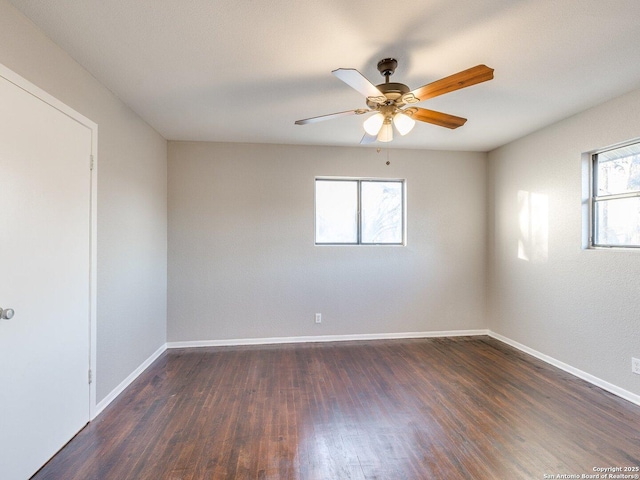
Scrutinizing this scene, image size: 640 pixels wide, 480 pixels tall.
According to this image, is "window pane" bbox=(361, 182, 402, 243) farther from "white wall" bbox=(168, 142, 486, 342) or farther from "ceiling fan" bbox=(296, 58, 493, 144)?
"ceiling fan" bbox=(296, 58, 493, 144)

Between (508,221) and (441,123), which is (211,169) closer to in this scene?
(441,123)

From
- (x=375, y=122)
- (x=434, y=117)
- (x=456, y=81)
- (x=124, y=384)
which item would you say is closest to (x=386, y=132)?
(x=375, y=122)

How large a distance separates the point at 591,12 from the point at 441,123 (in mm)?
897

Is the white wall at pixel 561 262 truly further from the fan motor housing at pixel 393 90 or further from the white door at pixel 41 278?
the white door at pixel 41 278

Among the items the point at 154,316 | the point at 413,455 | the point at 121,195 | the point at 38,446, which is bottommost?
the point at 413,455

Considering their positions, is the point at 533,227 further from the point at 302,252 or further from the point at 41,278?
the point at 41,278

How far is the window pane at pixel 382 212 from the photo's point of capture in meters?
4.09

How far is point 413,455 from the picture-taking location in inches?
71.9

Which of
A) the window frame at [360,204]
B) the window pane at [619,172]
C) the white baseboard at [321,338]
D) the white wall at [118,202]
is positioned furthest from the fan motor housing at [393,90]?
the white baseboard at [321,338]

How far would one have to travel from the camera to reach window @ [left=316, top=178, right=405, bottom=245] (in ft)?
13.2

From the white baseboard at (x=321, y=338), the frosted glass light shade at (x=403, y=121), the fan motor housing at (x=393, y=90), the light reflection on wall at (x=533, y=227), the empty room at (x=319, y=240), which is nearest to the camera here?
the empty room at (x=319, y=240)

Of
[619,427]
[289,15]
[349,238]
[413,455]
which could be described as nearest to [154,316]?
[349,238]

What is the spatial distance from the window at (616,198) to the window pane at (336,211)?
8.11ft

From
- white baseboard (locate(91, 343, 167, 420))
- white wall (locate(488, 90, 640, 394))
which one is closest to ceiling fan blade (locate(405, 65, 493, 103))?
white wall (locate(488, 90, 640, 394))
